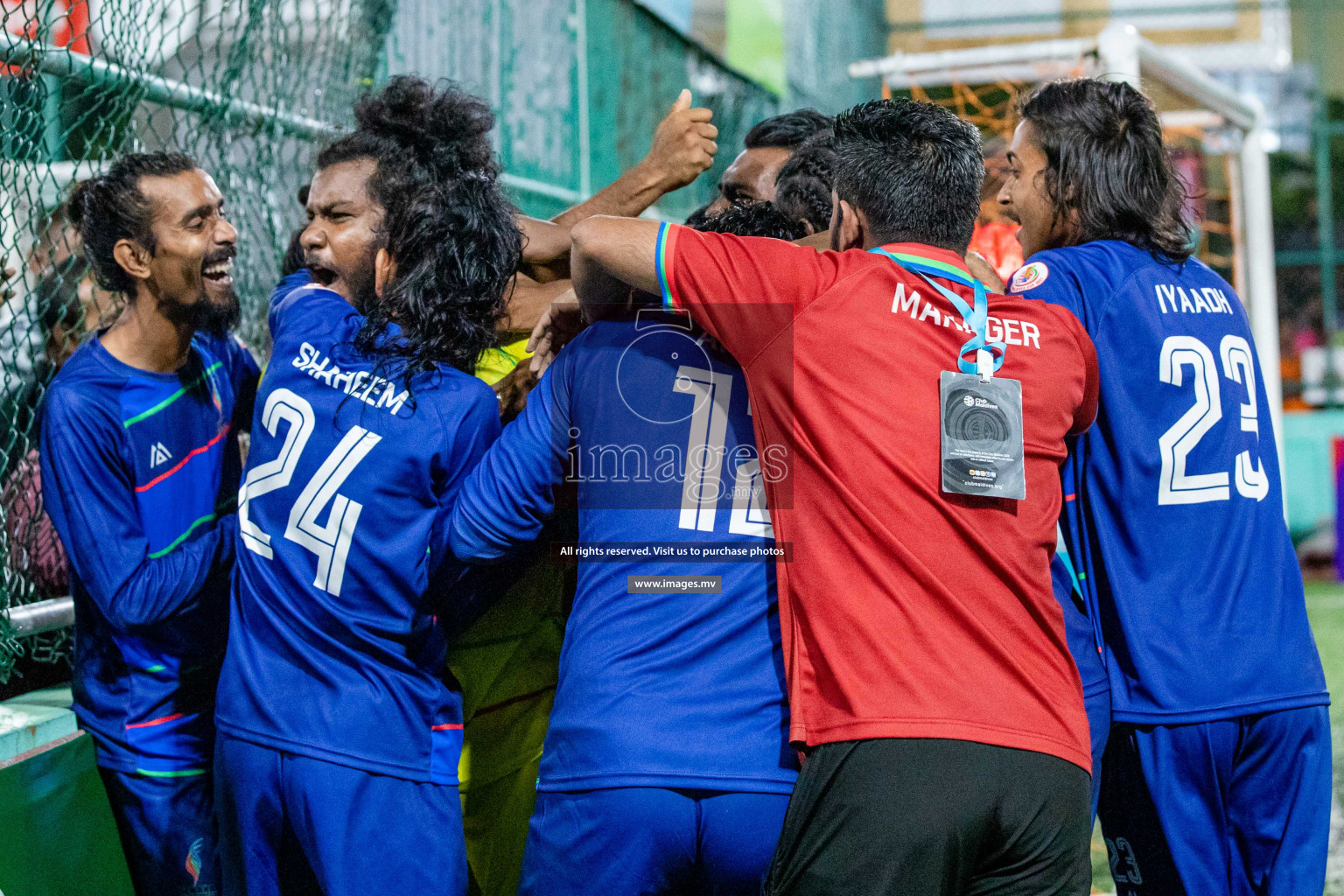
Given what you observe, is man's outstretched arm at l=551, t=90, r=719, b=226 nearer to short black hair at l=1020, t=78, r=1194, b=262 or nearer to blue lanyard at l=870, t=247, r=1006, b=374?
short black hair at l=1020, t=78, r=1194, b=262

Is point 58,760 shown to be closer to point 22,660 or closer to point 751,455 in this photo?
point 22,660

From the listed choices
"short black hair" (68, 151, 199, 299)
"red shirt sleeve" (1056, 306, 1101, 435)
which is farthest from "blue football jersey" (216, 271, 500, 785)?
"red shirt sleeve" (1056, 306, 1101, 435)

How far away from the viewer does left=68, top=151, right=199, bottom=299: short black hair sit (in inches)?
116

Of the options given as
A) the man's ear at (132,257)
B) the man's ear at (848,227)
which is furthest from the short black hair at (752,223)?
the man's ear at (132,257)

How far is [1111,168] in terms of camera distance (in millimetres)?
2600

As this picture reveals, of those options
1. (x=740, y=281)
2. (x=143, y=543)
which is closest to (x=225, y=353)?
(x=143, y=543)

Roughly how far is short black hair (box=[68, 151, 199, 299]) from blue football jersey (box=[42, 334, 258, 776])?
231 millimetres

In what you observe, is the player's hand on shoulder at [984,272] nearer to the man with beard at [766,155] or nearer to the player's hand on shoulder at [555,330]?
the player's hand on shoulder at [555,330]

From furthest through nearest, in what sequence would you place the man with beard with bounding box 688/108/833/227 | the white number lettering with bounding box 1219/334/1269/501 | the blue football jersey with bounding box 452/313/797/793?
the man with beard with bounding box 688/108/833/227 < the white number lettering with bounding box 1219/334/1269/501 < the blue football jersey with bounding box 452/313/797/793

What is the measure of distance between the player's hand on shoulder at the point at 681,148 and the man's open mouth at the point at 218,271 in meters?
1.17

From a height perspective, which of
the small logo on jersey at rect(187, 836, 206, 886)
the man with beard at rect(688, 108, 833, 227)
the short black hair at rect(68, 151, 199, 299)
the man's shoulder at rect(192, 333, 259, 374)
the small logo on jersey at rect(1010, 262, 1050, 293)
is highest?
the man with beard at rect(688, 108, 833, 227)

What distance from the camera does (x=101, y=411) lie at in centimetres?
267

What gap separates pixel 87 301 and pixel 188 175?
106cm

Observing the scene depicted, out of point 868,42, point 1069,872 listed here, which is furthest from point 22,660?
point 868,42
